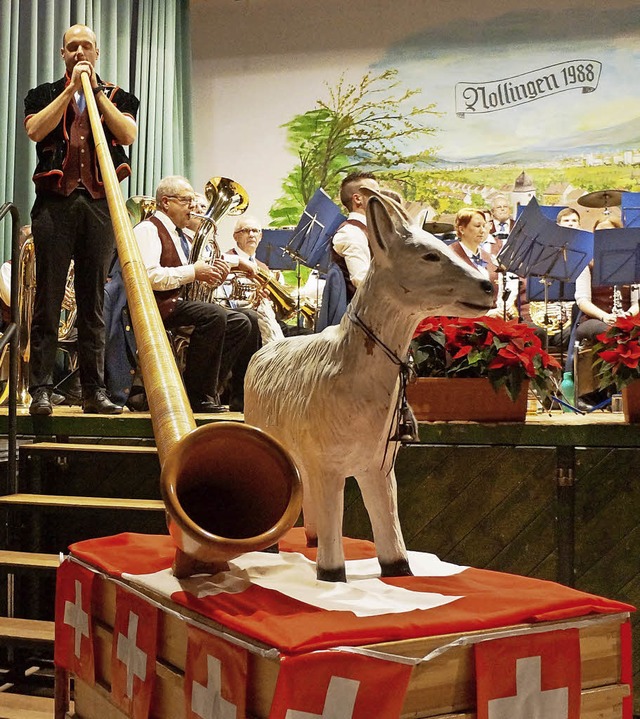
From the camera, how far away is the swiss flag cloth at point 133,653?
5.77 ft

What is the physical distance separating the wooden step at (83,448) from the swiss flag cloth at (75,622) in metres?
1.29

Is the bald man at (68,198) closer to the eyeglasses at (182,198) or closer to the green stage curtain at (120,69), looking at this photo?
the eyeglasses at (182,198)

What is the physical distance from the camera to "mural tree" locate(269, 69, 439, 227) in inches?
382

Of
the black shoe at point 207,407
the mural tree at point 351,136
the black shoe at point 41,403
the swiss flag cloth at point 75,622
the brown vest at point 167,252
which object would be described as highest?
the mural tree at point 351,136

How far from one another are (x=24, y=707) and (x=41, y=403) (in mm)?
1255

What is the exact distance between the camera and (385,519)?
1857 millimetres

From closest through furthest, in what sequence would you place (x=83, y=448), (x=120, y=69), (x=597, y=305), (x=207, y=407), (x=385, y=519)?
(x=385, y=519) → (x=83, y=448) → (x=207, y=407) → (x=597, y=305) → (x=120, y=69)

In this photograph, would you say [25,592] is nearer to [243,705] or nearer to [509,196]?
[243,705]

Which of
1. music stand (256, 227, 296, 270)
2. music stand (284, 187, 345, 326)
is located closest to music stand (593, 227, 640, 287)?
music stand (284, 187, 345, 326)

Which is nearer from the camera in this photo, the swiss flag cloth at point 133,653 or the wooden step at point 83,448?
the swiss flag cloth at point 133,653

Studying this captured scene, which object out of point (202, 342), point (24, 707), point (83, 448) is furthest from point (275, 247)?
point (24, 707)

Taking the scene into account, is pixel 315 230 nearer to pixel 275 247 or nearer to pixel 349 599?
pixel 275 247

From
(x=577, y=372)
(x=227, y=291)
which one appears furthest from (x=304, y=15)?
(x=577, y=372)

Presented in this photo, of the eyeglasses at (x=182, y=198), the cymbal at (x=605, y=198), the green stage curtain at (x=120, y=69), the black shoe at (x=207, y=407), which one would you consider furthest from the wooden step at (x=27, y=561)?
the cymbal at (x=605, y=198)
